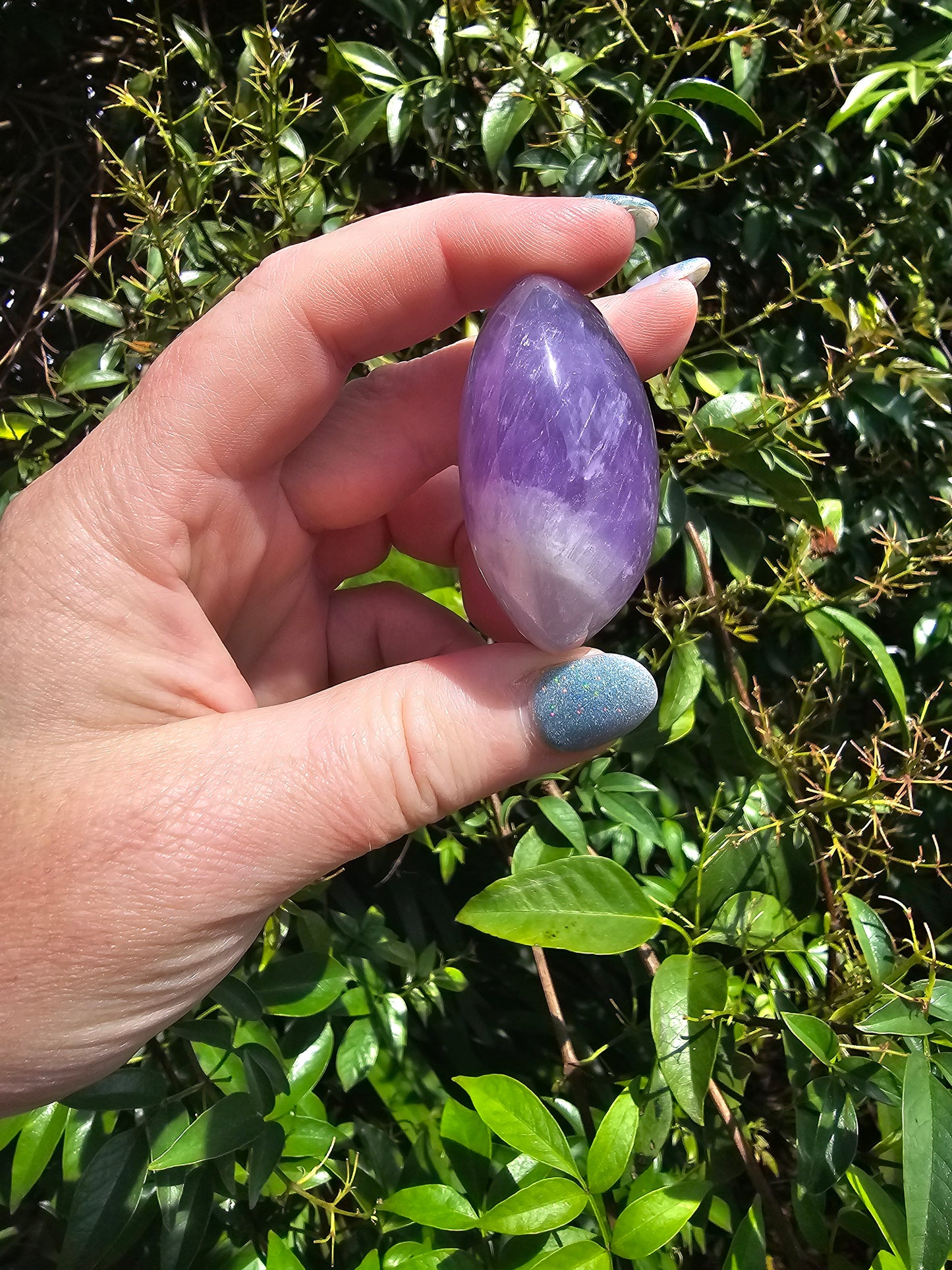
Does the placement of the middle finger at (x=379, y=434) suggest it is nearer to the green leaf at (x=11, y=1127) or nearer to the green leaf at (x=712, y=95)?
the green leaf at (x=712, y=95)

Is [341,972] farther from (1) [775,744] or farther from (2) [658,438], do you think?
(2) [658,438]

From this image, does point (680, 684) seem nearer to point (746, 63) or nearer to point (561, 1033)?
point (561, 1033)

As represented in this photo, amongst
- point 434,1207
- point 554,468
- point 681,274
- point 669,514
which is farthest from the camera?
point 669,514

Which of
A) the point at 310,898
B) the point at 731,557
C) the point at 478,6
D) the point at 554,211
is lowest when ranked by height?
the point at 310,898

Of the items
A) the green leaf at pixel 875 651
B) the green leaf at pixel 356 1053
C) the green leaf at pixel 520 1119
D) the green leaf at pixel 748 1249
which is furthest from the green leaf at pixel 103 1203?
the green leaf at pixel 875 651

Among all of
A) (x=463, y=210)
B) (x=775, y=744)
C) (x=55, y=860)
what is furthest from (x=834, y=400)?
(x=55, y=860)

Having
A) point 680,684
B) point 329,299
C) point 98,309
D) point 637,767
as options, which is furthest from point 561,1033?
point 98,309
